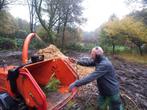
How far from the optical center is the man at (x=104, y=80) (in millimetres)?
4398

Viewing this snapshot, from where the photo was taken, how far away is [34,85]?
13.1 ft

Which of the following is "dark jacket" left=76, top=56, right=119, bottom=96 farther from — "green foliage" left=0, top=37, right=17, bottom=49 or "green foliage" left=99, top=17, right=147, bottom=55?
"green foliage" left=0, top=37, right=17, bottom=49

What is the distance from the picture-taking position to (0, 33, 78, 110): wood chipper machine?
4031 mm

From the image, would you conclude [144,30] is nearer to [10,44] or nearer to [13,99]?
[10,44]

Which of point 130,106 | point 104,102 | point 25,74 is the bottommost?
point 130,106

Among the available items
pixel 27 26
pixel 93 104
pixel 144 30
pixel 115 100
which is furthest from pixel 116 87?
pixel 27 26

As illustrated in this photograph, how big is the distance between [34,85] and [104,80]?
4.31 ft

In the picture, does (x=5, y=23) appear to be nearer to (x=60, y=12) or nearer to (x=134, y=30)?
(x=60, y=12)

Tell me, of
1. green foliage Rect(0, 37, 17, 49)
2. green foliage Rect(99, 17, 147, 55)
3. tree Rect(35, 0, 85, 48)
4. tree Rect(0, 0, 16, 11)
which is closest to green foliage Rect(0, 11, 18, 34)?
tree Rect(0, 0, 16, 11)

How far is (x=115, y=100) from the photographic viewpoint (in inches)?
188

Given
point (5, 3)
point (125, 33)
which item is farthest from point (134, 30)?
point (5, 3)

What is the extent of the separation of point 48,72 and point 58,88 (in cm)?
38

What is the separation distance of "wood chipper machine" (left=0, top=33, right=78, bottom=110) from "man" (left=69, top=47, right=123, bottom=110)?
59cm

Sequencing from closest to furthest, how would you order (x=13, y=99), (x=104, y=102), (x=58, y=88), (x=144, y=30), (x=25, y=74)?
(x=25, y=74) → (x=13, y=99) → (x=104, y=102) → (x=58, y=88) → (x=144, y=30)
